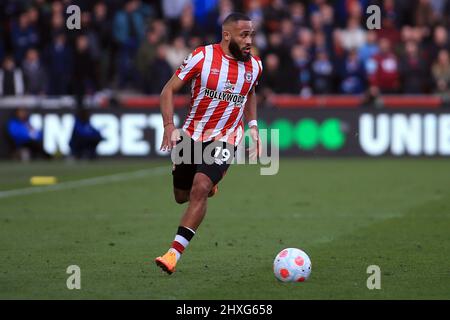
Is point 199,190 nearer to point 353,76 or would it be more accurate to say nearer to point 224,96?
point 224,96

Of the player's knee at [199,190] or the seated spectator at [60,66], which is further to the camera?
the seated spectator at [60,66]

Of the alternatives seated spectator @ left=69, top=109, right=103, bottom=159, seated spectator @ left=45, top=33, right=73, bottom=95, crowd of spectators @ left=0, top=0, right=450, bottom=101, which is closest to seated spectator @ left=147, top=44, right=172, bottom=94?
crowd of spectators @ left=0, top=0, right=450, bottom=101

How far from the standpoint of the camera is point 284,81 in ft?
78.5

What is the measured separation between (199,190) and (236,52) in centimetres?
127

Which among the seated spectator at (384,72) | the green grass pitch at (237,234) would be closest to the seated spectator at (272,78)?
the seated spectator at (384,72)

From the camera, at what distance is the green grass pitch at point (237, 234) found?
27.2 feet

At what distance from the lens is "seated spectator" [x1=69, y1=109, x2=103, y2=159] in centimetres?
2219

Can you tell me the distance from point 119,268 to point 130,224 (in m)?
3.55

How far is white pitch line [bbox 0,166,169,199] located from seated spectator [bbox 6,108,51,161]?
2.96 meters

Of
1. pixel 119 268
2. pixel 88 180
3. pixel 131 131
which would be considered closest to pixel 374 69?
pixel 131 131

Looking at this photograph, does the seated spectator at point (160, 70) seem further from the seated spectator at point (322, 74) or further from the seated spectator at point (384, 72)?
the seated spectator at point (384, 72)

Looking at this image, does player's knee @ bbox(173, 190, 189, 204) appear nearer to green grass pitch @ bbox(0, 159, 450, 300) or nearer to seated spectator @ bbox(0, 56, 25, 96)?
green grass pitch @ bbox(0, 159, 450, 300)

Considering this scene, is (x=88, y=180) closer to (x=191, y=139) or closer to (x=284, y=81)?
(x=284, y=81)

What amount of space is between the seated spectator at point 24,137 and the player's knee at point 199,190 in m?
13.8
